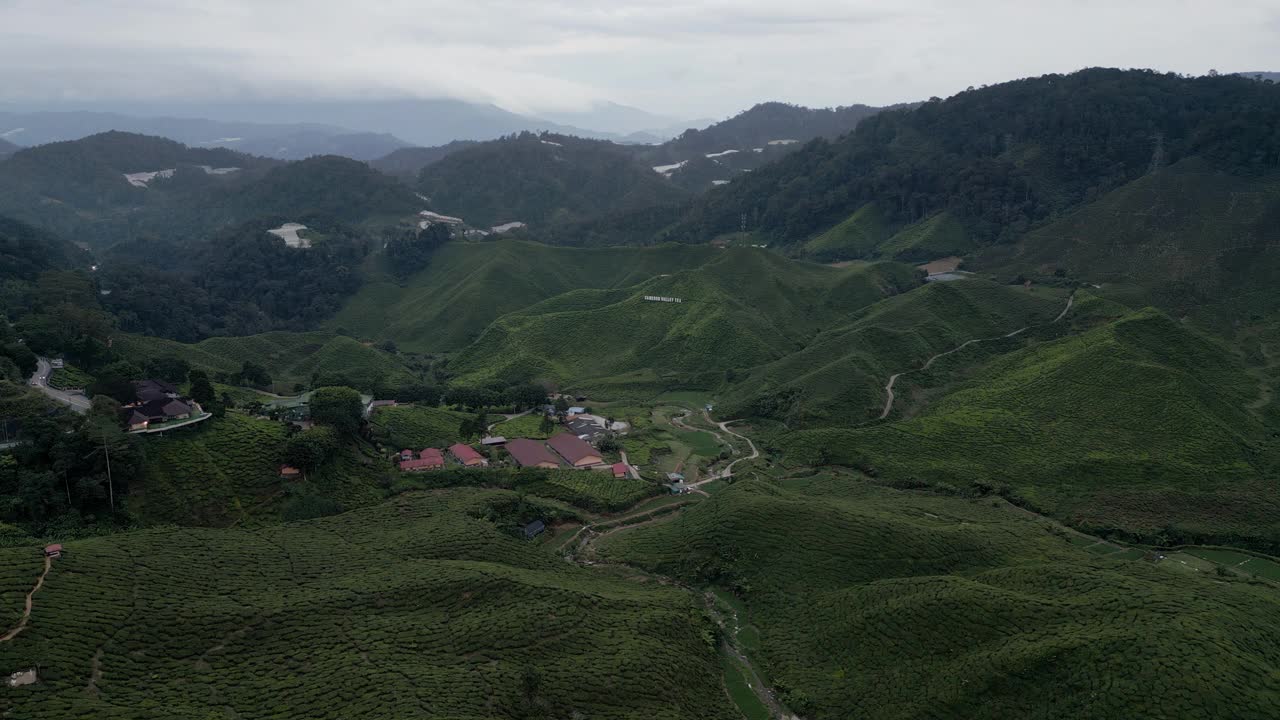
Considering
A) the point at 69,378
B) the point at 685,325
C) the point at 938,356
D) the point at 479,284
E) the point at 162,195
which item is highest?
the point at 938,356

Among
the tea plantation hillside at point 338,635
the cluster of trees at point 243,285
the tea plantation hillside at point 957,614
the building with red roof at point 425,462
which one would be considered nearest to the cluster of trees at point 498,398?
the building with red roof at point 425,462

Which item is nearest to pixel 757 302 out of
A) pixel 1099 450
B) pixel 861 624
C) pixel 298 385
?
pixel 1099 450

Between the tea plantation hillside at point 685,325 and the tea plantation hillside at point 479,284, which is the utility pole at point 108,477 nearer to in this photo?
the tea plantation hillside at point 685,325

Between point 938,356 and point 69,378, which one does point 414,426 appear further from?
point 938,356

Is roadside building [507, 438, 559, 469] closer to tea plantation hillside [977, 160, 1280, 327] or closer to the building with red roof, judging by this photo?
the building with red roof

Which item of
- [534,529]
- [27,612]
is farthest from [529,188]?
[27,612]
